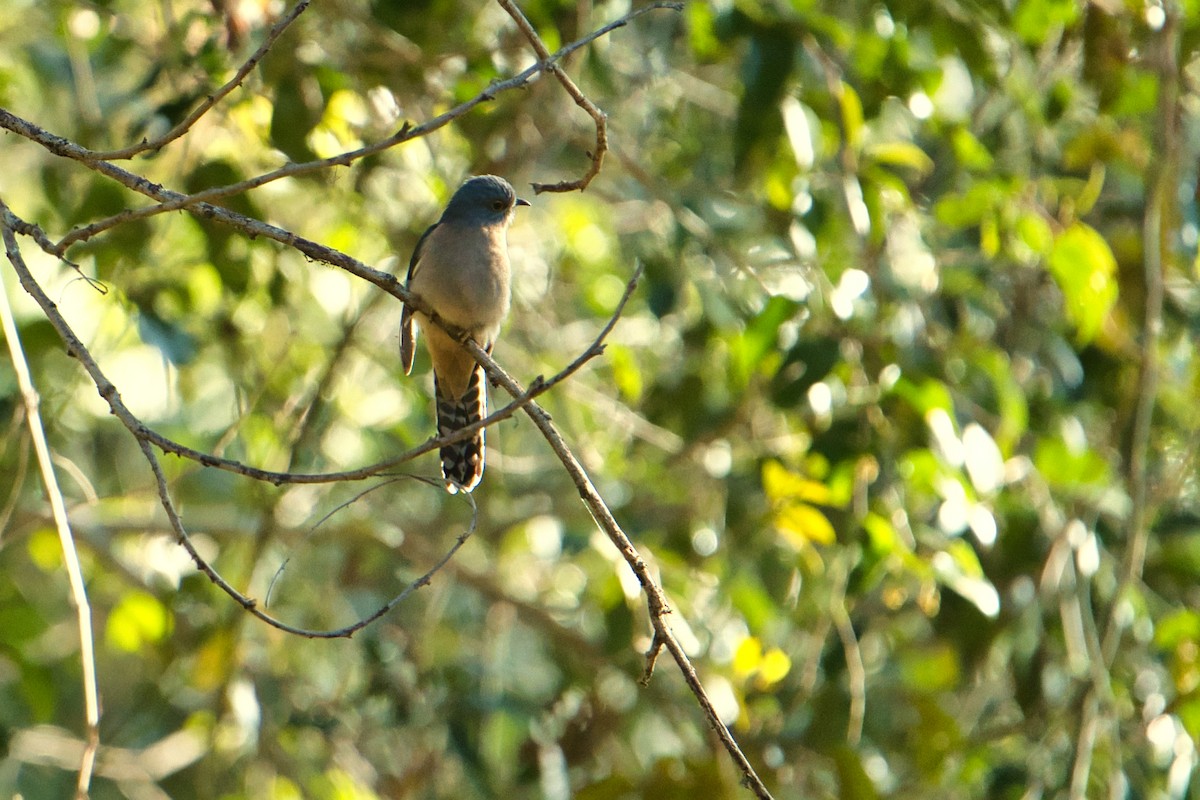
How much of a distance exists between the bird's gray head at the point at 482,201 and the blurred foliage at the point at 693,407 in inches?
13.6

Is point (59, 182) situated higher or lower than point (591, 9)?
higher

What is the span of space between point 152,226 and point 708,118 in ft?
10.9

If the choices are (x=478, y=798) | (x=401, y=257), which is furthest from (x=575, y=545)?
(x=401, y=257)

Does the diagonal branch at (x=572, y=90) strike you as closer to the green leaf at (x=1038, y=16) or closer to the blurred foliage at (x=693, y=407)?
the blurred foliage at (x=693, y=407)

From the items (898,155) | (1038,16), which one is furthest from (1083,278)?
(1038,16)

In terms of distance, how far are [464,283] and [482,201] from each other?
0.36 metres

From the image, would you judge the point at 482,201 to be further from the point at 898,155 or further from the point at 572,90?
the point at 572,90

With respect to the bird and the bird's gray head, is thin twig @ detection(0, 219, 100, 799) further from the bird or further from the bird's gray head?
the bird's gray head

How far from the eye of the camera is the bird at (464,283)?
4746 mm

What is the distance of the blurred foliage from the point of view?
4.48m

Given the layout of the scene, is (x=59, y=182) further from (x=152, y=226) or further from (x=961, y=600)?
(x=961, y=600)

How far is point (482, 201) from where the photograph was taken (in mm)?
4910

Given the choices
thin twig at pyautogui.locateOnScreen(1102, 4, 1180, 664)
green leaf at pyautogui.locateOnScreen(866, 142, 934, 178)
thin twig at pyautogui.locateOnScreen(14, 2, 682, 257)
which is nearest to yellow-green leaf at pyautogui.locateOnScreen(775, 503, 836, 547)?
thin twig at pyautogui.locateOnScreen(1102, 4, 1180, 664)

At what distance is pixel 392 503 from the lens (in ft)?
24.2
